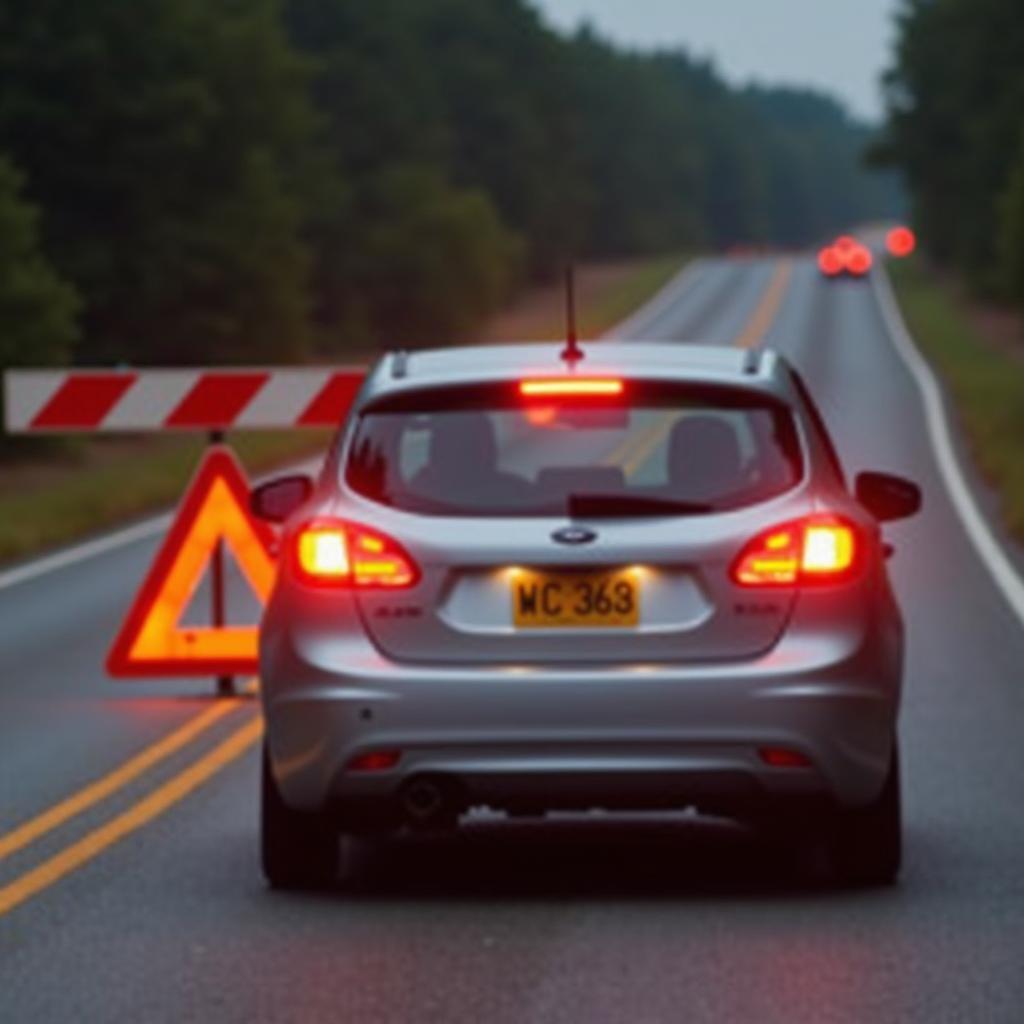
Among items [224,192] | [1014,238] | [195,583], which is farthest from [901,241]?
[195,583]

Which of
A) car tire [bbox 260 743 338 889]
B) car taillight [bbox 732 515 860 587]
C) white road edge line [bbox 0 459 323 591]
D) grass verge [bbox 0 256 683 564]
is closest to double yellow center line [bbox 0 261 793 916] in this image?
car tire [bbox 260 743 338 889]

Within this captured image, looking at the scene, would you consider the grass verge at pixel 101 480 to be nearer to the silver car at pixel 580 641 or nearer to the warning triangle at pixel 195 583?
the warning triangle at pixel 195 583

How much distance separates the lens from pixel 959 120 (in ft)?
442

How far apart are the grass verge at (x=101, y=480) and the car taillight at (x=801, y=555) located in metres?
18.6

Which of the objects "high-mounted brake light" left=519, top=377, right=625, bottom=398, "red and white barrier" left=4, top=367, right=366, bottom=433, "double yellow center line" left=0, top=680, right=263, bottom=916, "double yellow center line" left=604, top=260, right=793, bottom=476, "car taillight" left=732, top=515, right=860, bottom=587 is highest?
"high-mounted brake light" left=519, top=377, right=625, bottom=398

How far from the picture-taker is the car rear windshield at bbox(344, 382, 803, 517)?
35.3 ft

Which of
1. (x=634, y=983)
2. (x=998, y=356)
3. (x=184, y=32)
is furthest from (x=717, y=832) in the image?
(x=998, y=356)

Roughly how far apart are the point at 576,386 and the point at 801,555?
849mm

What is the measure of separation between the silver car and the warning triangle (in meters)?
6.49

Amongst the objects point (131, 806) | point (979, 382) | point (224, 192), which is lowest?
point (979, 382)

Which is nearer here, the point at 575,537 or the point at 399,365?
the point at 575,537

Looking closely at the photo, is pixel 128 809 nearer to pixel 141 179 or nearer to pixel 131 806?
pixel 131 806

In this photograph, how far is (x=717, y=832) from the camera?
1246 centimetres

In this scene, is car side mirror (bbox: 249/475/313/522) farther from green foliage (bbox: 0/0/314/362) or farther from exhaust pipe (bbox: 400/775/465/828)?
green foliage (bbox: 0/0/314/362)
